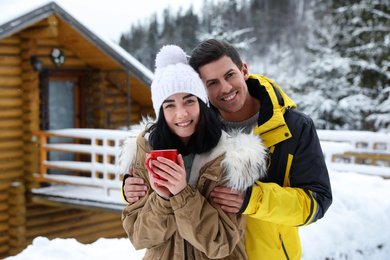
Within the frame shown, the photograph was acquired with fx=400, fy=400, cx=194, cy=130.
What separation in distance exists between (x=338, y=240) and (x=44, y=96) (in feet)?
22.1

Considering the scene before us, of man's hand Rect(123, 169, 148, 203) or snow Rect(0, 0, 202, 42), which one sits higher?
snow Rect(0, 0, 202, 42)

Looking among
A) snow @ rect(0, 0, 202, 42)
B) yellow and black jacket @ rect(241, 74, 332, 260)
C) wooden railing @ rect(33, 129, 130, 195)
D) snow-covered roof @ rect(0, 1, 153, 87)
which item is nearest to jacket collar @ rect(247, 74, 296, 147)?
yellow and black jacket @ rect(241, 74, 332, 260)

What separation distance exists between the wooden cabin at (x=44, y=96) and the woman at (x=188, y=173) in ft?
19.5

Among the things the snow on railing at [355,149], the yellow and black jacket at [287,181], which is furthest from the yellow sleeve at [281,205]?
the snow on railing at [355,149]

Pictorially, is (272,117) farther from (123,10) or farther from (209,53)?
(123,10)

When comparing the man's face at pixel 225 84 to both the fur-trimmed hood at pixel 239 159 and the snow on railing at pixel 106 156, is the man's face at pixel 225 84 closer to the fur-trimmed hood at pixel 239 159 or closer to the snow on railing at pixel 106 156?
the fur-trimmed hood at pixel 239 159

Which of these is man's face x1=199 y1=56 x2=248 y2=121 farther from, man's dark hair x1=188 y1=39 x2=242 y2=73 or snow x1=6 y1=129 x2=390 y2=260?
snow x1=6 y1=129 x2=390 y2=260

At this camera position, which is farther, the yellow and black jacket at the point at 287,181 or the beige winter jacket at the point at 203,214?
the yellow and black jacket at the point at 287,181

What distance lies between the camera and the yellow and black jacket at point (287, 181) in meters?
1.95

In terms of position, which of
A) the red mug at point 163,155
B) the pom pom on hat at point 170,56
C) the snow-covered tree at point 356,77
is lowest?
the red mug at point 163,155

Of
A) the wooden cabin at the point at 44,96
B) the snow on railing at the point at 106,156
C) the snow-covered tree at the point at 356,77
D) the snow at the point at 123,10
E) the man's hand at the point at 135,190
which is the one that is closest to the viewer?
the man's hand at the point at 135,190

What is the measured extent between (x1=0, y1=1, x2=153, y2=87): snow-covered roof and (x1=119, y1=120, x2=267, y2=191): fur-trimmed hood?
6366mm

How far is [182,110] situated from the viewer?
2.00 metres

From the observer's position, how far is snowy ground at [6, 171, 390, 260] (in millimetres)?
4238
